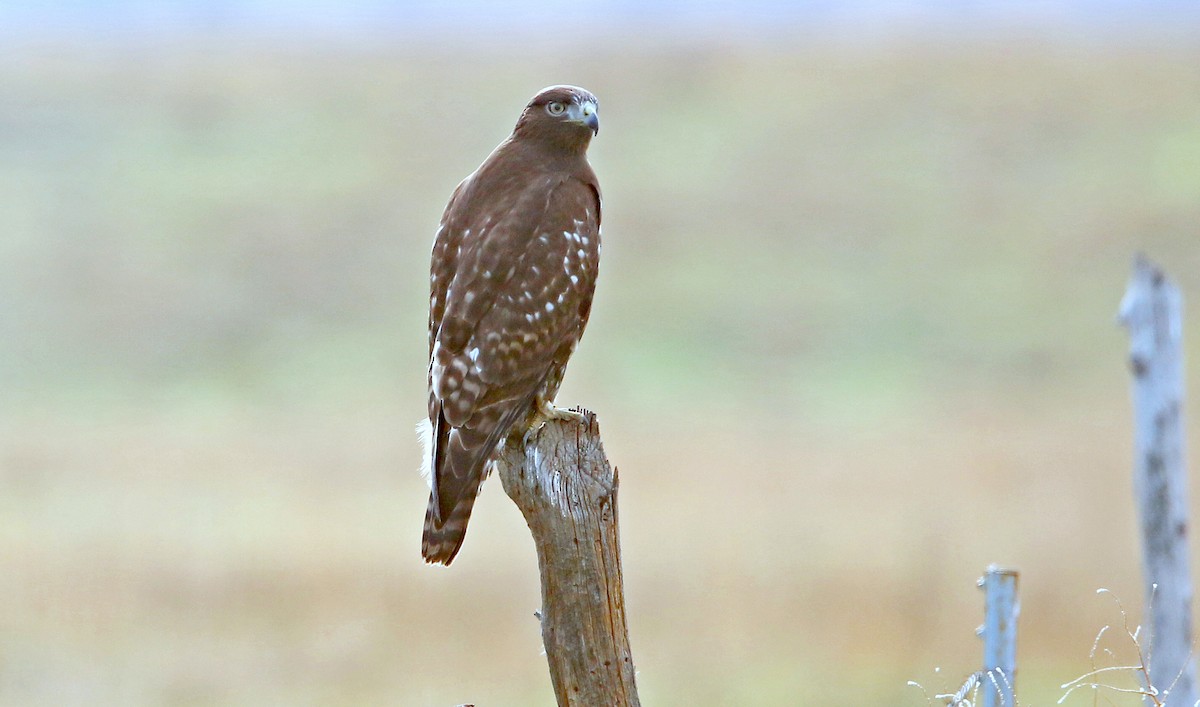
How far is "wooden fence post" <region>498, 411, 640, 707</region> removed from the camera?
3.74 metres

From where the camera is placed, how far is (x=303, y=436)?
15.5 m

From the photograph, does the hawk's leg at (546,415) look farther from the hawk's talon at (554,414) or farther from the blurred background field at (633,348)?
the blurred background field at (633,348)

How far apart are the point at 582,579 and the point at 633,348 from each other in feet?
57.5

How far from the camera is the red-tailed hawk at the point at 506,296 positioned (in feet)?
14.8

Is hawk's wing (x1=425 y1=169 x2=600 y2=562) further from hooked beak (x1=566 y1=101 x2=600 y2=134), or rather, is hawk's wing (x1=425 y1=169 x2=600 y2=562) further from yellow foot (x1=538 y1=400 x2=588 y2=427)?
hooked beak (x1=566 y1=101 x2=600 y2=134)

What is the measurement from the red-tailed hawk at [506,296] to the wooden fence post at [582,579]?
2.10 feet

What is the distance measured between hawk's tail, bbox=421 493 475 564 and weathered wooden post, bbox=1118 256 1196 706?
256 centimetres

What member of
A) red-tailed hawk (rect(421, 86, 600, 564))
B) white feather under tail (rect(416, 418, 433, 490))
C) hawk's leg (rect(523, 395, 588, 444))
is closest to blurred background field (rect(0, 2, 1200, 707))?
white feather under tail (rect(416, 418, 433, 490))

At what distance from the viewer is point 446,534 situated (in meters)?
4.43

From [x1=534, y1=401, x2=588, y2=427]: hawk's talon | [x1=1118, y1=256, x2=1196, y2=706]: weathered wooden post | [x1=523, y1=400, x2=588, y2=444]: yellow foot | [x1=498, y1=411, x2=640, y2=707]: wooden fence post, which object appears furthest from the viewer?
[x1=1118, y1=256, x2=1196, y2=706]: weathered wooden post

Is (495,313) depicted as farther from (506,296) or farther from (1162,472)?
(1162,472)

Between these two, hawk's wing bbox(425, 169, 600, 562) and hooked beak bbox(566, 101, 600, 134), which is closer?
hawk's wing bbox(425, 169, 600, 562)

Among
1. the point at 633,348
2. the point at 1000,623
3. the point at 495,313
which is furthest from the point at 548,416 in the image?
the point at 633,348

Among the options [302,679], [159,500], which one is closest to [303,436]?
[159,500]
